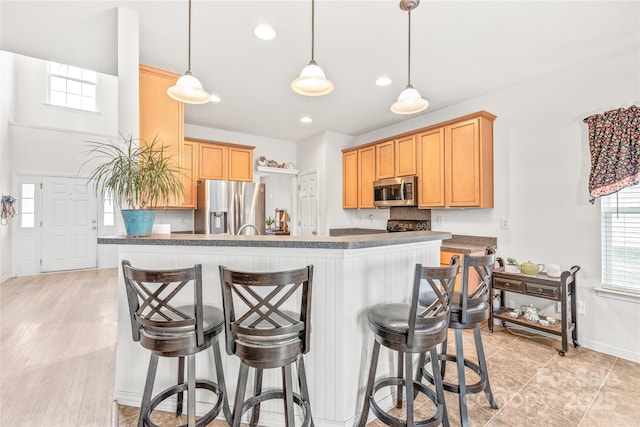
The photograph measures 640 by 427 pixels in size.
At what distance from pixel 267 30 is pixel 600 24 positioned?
265 centimetres

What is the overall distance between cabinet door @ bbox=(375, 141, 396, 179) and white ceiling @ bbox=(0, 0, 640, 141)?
1058mm

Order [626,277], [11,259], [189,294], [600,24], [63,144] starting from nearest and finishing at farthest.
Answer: [189,294] < [600,24] < [626,277] < [11,259] < [63,144]

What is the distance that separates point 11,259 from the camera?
517cm

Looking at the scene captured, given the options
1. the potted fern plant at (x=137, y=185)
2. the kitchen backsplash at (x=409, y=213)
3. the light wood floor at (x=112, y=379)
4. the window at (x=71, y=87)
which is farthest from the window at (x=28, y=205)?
the kitchen backsplash at (x=409, y=213)

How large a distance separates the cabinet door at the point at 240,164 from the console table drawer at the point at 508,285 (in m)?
3.84

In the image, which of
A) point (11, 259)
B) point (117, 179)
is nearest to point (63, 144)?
point (11, 259)

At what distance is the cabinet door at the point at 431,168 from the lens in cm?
390

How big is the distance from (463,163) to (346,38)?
2077mm

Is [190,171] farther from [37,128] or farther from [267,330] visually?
[267,330]

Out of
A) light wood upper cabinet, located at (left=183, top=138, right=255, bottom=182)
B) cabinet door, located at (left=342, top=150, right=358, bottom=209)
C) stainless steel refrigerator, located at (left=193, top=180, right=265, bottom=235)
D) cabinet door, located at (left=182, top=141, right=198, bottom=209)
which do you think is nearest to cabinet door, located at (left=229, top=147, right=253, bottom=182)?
light wood upper cabinet, located at (left=183, top=138, right=255, bottom=182)

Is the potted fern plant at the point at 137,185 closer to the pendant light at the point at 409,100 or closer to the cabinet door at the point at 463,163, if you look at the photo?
the pendant light at the point at 409,100

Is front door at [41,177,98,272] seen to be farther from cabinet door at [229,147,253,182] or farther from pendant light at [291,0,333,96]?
pendant light at [291,0,333,96]

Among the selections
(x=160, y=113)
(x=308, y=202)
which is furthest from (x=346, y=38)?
(x=308, y=202)

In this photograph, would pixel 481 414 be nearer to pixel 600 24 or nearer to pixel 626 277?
pixel 626 277
